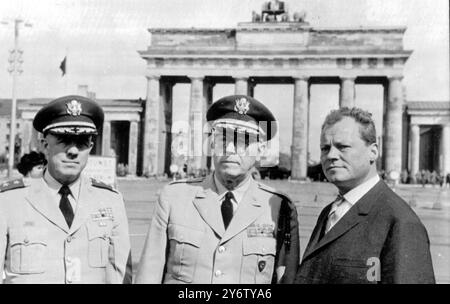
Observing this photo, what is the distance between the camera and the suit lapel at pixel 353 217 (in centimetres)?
356

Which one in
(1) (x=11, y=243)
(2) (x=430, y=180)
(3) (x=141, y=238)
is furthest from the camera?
(2) (x=430, y=180)

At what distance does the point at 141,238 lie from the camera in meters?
12.8

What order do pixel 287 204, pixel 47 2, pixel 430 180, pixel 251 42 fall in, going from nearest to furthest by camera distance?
pixel 287 204
pixel 47 2
pixel 430 180
pixel 251 42

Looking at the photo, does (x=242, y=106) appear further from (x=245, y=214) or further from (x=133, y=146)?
(x=133, y=146)

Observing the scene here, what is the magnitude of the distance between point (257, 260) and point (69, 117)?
1.69 meters

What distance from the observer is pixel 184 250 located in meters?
4.12

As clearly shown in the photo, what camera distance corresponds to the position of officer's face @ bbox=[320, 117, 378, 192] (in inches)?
145

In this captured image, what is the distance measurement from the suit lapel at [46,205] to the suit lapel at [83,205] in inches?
2.9

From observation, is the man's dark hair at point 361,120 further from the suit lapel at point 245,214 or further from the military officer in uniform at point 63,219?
the military officer in uniform at point 63,219

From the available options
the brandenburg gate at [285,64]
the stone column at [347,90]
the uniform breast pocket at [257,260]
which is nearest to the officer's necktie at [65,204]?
the uniform breast pocket at [257,260]

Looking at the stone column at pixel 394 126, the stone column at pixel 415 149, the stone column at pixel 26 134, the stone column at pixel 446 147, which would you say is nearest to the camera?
the stone column at pixel 26 134
